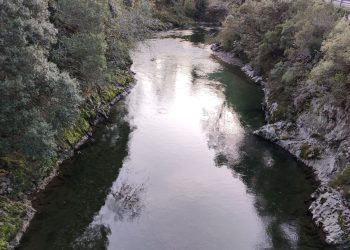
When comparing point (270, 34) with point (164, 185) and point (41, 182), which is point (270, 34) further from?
point (41, 182)

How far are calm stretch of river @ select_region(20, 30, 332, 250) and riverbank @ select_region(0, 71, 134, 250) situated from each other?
766 mm

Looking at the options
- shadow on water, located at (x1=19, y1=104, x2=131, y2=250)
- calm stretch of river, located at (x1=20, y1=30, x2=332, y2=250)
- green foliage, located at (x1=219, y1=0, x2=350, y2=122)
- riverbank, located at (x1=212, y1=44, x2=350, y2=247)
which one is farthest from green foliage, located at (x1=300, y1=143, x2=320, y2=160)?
shadow on water, located at (x1=19, y1=104, x2=131, y2=250)

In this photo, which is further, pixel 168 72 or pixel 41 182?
pixel 168 72

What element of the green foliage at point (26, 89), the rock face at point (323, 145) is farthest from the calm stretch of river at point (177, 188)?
the green foliage at point (26, 89)

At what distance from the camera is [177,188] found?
128 feet

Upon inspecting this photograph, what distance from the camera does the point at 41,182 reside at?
36094 mm

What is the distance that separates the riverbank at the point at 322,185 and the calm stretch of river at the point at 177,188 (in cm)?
107

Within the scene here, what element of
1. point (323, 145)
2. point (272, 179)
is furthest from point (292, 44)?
point (272, 179)

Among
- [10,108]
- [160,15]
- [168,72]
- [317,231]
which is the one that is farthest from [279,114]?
[160,15]

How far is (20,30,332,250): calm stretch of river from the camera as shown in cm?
3173

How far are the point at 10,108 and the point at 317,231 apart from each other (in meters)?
26.5

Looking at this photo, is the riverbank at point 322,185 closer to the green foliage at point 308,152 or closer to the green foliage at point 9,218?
the green foliage at point 308,152

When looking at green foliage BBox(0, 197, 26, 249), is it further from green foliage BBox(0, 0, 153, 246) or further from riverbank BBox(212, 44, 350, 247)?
riverbank BBox(212, 44, 350, 247)

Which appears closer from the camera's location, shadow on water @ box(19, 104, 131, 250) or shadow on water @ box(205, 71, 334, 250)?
shadow on water @ box(19, 104, 131, 250)
